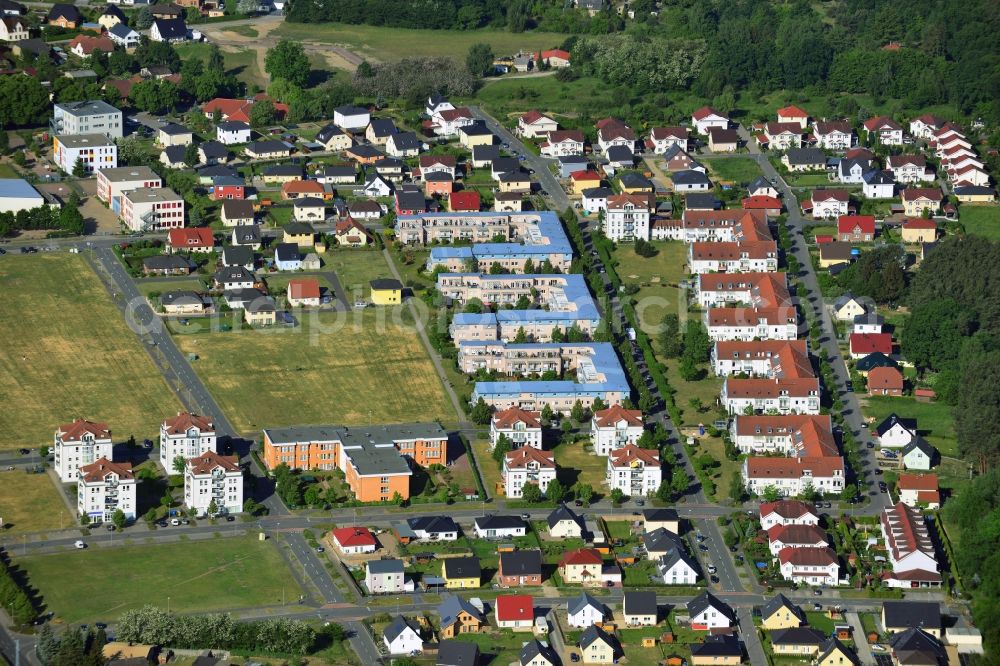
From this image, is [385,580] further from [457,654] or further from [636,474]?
[636,474]

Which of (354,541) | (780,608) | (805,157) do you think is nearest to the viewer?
(780,608)

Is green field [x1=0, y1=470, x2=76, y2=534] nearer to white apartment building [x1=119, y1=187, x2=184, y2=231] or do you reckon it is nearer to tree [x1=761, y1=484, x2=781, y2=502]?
tree [x1=761, y1=484, x2=781, y2=502]

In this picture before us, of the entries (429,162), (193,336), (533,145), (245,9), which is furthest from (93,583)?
(245,9)

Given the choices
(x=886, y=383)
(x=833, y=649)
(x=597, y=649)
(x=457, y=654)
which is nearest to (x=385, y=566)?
(x=457, y=654)

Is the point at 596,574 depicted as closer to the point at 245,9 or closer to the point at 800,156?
the point at 800,156

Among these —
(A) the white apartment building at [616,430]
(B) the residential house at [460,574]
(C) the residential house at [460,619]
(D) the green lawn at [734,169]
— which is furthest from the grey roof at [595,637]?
(D) the green lawn at [734,169]

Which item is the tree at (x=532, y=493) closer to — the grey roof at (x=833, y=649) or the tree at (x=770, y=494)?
the tree at (x=770, y=494)
